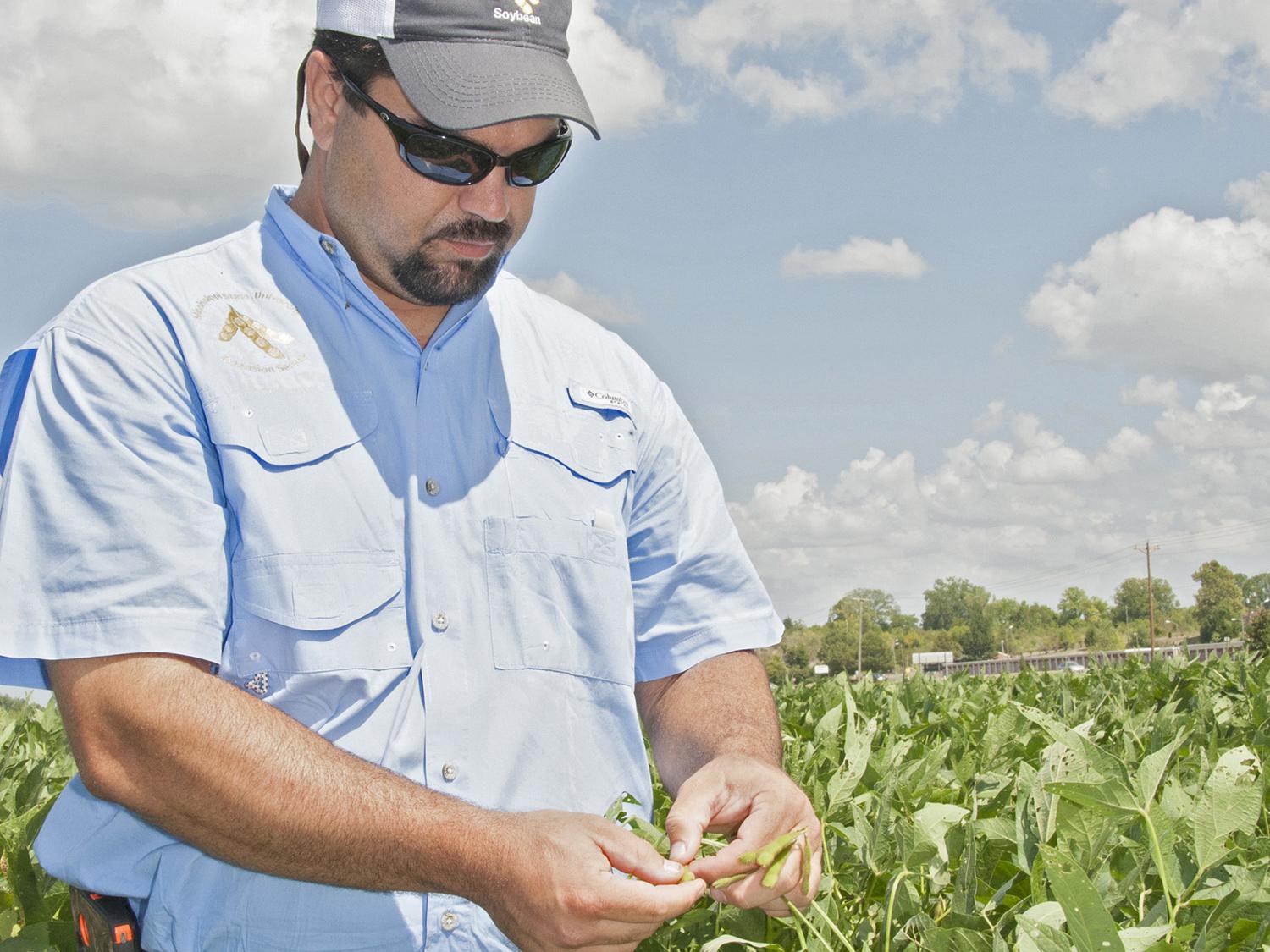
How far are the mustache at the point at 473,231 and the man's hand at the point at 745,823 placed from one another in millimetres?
1217

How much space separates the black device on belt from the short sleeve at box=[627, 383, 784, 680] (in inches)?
48.6

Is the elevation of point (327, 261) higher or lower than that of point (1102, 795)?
higher

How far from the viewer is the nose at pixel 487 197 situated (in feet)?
→ 9.39

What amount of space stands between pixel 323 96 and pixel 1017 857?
214cm

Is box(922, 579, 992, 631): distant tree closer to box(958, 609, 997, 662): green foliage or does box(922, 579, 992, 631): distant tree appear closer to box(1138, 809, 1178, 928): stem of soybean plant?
box(958, 609, 997, 662): green foliage

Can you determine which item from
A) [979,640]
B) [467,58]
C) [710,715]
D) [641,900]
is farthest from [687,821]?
[979,640]

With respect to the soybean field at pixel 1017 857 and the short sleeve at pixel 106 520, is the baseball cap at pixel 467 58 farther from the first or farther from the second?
the soybean field at pixel 1017 857

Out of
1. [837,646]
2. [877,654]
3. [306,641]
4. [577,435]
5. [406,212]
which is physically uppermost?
[406,212]

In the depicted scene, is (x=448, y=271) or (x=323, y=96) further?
(x=323, y=96)

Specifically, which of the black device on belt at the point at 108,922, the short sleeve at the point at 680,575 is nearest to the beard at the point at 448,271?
the short sleeve at the point at 680,575

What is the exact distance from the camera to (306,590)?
251 centimetres

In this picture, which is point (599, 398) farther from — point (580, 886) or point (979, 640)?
point (979, 640)

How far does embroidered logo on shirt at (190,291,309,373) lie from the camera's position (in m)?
2.63

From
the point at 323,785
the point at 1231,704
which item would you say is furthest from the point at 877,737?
the point at 323,785
